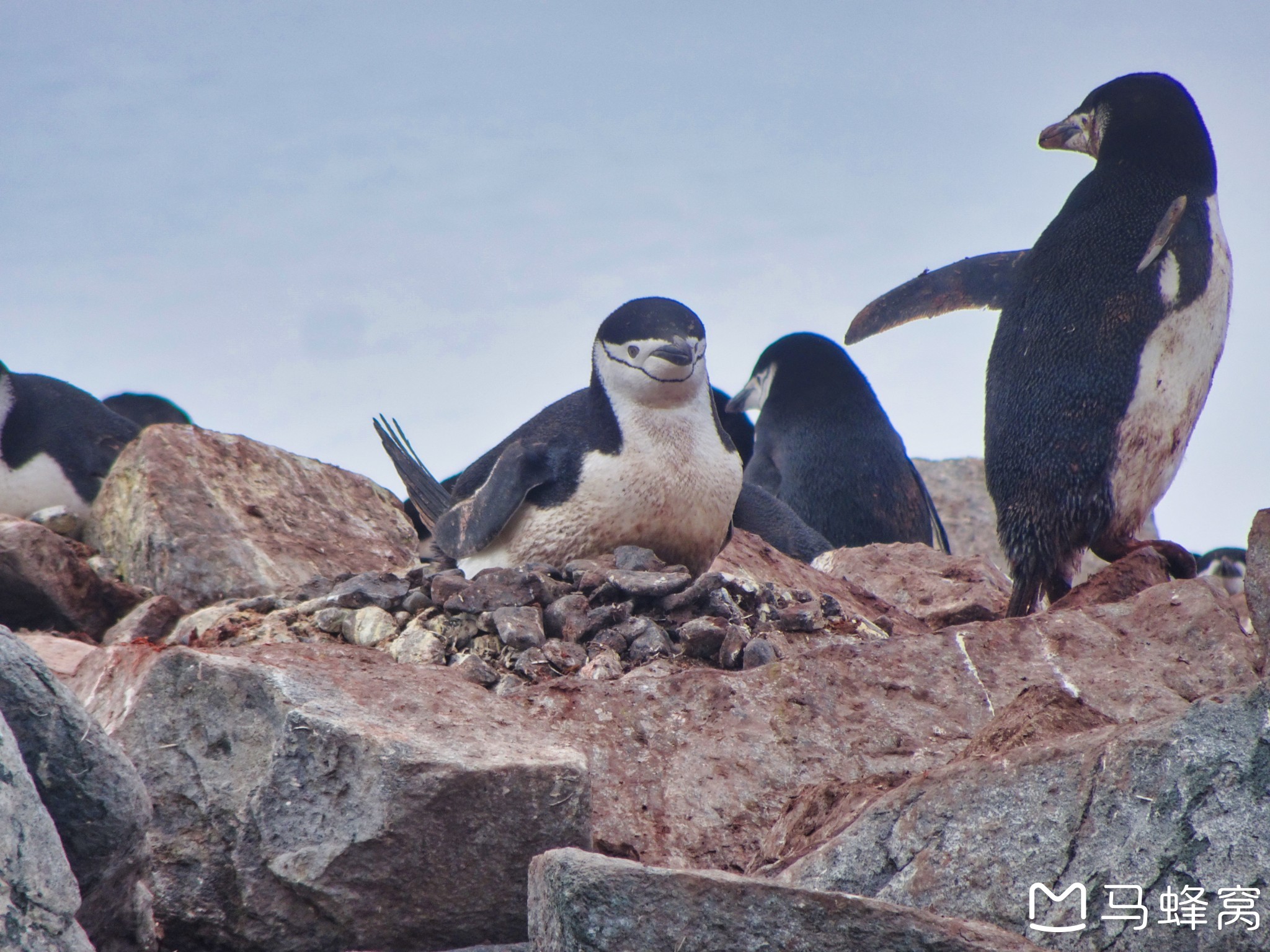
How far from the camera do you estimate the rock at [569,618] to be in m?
3.56

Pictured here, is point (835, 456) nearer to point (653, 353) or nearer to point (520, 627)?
point (653, 353)

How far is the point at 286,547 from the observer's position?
5074 mm

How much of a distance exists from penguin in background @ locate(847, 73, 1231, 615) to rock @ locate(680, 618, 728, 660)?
1949 mm

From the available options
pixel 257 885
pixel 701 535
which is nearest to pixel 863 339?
pixel 701 535

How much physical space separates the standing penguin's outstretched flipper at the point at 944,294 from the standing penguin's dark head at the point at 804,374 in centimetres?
172

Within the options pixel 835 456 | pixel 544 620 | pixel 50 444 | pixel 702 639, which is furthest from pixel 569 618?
pixel 835 456

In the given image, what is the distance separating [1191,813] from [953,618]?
342 cm

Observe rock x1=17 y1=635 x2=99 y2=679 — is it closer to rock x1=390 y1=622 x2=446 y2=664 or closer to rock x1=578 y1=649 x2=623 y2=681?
rock x1=390 y1=622 x2=446 y2=664

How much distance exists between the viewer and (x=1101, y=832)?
192cm

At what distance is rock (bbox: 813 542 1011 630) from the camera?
5340 mm

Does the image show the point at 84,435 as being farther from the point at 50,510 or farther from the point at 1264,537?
the point at 1264,537

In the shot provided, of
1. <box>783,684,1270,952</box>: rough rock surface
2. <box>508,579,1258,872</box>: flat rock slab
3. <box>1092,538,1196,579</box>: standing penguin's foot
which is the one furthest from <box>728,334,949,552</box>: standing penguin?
<box>783,684,1270,952</box>: rough rock surface

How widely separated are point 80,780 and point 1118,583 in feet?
11.3

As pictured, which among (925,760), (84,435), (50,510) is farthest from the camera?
(84,435)
